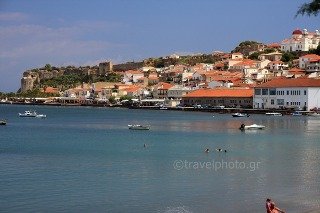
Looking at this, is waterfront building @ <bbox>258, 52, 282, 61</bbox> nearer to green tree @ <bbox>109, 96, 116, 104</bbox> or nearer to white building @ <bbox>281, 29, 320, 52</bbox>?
white building @ <bbox>281, 29, 320, 52</bbox>

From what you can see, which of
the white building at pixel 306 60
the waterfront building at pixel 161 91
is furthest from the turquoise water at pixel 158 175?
the waterfront building at pixel 161 91

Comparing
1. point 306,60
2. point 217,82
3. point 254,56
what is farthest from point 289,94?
point 254,56

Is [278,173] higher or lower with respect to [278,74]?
lower

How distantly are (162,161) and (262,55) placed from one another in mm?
86846

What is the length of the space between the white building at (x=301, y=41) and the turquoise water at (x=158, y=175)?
238ft

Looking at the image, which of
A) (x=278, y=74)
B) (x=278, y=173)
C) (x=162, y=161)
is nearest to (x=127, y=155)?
(x=162, y=161)

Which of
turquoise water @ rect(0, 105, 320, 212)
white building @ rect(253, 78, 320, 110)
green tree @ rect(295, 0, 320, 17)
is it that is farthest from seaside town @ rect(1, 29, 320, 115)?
green tree @ rect(295, 0, 320, 17)

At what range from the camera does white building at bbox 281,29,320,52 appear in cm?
10400

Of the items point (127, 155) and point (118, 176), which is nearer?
point (118, 176)

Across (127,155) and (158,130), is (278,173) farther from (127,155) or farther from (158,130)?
(158,130)

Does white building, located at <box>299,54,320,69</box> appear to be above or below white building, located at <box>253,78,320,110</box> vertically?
above

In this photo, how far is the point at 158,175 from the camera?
66.6ft

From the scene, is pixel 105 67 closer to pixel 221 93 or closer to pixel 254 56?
pixel 254 56

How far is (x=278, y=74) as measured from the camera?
90188 millimetres
